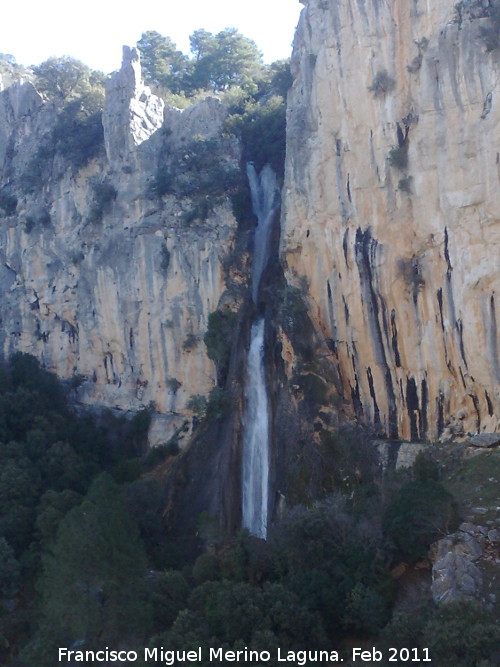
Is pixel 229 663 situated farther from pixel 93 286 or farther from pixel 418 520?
pixel 93 286

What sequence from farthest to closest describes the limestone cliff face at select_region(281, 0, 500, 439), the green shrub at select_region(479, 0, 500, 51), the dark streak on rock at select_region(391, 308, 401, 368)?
the dark streak on rock at select_region(391, 308, 401, 368)
the limestone cliff face at select_region(281, 0, 500, 439)
the green shrub at select_region(479, 0, 500, 51)

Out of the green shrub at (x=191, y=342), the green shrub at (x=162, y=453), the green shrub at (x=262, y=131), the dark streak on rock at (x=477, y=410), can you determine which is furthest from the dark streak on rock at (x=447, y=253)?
the green shrub at (x=162, y=453)

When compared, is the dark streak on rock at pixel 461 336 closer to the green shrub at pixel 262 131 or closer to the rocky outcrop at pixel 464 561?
the rocky outcrop at pixel 464 561

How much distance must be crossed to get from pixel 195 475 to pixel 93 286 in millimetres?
9560

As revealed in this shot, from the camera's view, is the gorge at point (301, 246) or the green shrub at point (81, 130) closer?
the gorge at point (301, 246)

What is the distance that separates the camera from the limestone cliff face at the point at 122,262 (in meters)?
30.9

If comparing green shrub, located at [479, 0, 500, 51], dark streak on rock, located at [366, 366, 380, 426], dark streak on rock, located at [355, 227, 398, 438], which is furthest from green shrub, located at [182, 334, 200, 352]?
green shrub, located at [479, 0, 500, 51]

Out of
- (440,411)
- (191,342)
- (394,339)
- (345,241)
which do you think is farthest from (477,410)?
(191,342)

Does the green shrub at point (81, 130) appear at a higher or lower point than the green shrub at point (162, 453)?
higher

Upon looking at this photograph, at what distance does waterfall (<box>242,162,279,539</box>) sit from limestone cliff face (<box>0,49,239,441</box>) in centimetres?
126

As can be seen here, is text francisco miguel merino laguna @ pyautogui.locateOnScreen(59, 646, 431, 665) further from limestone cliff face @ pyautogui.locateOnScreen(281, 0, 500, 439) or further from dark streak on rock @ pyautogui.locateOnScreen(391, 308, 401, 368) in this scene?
dark streak on rock @ pyautogui.locateOnScreen(391, 308, 401, 368)

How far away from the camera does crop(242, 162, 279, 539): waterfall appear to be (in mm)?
25875

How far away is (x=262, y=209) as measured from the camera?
Answer: 104 ft

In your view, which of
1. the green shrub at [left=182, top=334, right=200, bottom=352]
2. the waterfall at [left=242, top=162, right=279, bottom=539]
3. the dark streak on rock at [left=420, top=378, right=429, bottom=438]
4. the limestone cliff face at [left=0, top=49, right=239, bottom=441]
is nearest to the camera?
the dark streak on rock at [left=420, top=378, right=429, bottom=438]
